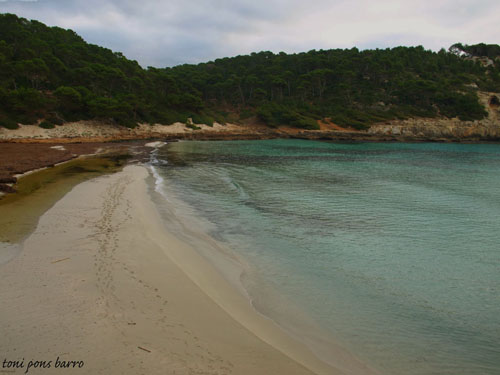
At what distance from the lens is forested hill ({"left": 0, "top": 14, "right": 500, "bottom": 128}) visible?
149 feet

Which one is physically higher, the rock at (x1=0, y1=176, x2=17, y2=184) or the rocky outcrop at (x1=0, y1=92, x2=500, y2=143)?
the rocky outcrop at (x1=0, y1=92, x2=500, y2=143)

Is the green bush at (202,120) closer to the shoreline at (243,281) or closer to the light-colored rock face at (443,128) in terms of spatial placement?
the light-colored rock face at (443,128)

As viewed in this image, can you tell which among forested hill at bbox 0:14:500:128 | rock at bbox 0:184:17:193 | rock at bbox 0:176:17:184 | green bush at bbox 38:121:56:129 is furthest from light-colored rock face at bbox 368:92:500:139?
rock at bbox 0:184:17:193

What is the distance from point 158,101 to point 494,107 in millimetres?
76307

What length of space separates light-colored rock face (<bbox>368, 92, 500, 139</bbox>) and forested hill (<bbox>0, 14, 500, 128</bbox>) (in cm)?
246

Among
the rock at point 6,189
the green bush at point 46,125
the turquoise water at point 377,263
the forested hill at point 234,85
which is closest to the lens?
the turquoise water at point 377,263

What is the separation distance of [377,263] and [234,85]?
3172 inches

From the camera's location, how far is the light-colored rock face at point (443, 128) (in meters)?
67.5

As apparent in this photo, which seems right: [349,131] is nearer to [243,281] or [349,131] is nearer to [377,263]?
[377,263]

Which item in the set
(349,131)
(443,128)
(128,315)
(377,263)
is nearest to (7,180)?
(128,315)

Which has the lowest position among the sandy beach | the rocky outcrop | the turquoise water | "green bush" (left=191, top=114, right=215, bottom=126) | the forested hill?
the turquoise water

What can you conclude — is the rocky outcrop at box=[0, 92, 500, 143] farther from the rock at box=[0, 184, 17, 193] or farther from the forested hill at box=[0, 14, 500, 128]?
the rock at box=[0, 184, 17, 193]

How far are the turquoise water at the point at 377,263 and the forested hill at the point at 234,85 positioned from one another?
3706cm

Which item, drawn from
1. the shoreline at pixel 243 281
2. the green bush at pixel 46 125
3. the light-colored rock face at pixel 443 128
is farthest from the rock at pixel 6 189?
the light-colored rock face at pixel 443 128
